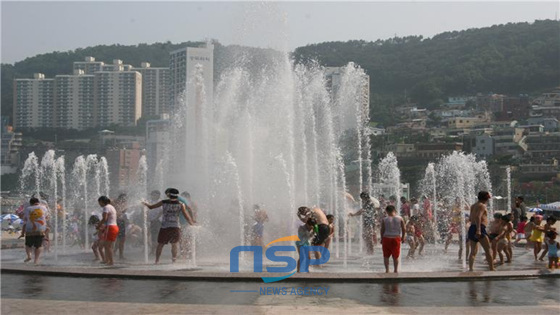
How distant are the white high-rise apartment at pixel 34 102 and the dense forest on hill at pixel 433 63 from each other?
603cm

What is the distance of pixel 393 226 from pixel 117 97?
155m

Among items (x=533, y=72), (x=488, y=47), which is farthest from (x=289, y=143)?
(x=488, y=47)

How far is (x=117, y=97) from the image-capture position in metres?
161

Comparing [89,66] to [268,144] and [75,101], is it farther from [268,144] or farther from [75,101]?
[268,144]

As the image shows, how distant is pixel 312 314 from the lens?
8.38 m

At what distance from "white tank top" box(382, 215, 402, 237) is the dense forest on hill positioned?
13759 centimetres

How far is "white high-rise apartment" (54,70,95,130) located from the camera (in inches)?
6270

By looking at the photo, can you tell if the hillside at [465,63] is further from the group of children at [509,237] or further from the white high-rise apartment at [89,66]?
the group of children at [509,237]

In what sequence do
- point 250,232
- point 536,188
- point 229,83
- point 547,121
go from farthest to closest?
point 547,121 → point 536,188 → point 229,83 → point 250,232

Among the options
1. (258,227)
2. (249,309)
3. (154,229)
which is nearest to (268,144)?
(258,227)

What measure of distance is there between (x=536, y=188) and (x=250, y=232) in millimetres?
80180

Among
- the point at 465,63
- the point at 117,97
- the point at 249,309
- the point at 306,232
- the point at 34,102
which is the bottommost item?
the point at 249,309

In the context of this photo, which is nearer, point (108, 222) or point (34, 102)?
point (108, 222)

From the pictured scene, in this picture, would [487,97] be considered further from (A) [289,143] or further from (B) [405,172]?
(A) [289,143]
